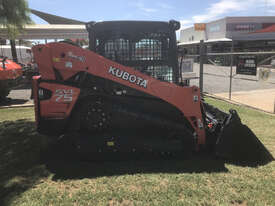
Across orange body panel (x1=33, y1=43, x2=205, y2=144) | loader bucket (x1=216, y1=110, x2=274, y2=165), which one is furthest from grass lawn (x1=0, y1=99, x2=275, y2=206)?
orange body panel (x1=33, y1=43, x2=205, y2=144)

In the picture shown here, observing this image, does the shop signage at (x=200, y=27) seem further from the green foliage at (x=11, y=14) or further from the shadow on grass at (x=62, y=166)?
the shadow on grass at (x=62, y=166)

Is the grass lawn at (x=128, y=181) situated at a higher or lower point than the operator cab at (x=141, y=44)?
lower

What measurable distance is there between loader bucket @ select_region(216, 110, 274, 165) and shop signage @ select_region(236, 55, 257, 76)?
4849 millimetres

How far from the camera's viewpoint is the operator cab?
3691 millimetres

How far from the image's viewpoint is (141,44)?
3736mm

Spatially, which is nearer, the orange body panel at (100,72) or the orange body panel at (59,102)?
the orange body panel at (100,72)

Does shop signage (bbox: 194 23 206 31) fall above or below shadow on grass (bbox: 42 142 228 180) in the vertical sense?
above

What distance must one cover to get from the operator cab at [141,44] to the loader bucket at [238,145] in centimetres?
111

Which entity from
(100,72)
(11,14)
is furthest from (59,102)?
(11,14)

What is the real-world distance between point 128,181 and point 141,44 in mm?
2053

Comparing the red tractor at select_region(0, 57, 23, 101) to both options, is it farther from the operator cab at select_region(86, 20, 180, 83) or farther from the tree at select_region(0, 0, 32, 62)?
the operator cab at select_region(86, 20, 180, 83)

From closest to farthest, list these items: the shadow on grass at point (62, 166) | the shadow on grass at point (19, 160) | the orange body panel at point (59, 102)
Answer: the shadow on grass at point (19, 160)
the shadow on grass at point (62, 166)
the orange body panel at point (59, 102)

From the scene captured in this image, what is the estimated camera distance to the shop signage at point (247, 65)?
7.57 metres

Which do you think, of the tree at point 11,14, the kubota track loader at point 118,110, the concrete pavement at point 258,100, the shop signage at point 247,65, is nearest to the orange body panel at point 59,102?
the kubota track loader at point 118,110
